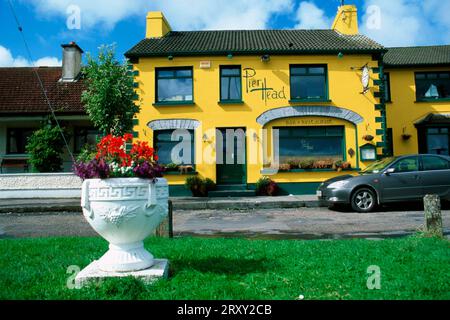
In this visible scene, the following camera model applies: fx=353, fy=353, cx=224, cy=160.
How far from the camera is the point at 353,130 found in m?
15.7

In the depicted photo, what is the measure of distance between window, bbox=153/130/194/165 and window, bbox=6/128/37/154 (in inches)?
342

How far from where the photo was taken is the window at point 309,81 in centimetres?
1602

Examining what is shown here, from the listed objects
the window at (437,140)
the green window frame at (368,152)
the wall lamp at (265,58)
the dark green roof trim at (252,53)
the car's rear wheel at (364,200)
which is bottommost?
the car's rear wheel at (364,200)

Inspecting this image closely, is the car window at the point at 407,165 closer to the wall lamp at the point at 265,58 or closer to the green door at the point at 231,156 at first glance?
the green door at the point at 231,156

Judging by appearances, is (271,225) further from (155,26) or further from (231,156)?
(155,26)

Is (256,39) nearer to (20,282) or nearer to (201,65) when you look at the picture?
(201,65)

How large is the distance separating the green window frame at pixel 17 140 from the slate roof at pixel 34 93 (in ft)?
4.81

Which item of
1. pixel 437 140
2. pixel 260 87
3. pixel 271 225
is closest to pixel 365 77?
pixel 260 87

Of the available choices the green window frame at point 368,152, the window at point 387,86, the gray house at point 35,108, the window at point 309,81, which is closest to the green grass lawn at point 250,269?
A: the green window frame at point 368,152

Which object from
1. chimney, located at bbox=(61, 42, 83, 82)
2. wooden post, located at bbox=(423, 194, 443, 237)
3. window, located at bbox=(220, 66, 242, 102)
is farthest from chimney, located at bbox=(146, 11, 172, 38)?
wooden post, located at bbox=(423, 194, 443, 237)

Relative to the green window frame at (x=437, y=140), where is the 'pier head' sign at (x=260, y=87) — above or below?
above

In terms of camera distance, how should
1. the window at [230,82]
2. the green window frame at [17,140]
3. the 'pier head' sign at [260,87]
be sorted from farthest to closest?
the green window frame at [17,140] → the window at [230,82] → the 'pier head' sign at [260,87]

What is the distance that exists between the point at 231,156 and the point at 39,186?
8422 mm
